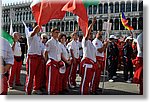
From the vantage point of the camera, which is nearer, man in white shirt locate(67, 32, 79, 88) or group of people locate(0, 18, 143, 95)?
group of people locate(0, 18, 143, 95)

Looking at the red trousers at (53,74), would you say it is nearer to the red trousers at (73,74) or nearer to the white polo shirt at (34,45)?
the white polo shirt at (34,45)

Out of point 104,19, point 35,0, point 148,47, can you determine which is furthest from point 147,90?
point 35,0

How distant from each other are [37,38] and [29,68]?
37cm

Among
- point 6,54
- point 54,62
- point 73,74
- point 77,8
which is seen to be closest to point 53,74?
point 54,62

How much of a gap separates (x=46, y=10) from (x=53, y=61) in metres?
0.69

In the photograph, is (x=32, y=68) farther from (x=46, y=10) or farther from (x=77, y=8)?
(x=77, y=8)

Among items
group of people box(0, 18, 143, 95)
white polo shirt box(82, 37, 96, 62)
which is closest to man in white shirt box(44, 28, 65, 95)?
group of people box(0, 18, 143, 95)

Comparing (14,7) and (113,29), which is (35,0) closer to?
(14,7)

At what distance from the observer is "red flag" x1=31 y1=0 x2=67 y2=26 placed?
136 inches

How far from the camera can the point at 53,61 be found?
12.9 feet

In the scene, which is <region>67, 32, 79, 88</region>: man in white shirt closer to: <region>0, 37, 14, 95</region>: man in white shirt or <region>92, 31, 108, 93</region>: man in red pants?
<region>92, 31, 108, 93</region>: man in red pants

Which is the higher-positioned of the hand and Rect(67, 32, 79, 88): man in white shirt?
the hand

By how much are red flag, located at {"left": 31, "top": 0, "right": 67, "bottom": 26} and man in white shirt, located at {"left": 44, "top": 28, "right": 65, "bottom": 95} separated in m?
0.39

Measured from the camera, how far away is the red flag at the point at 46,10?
347cm
